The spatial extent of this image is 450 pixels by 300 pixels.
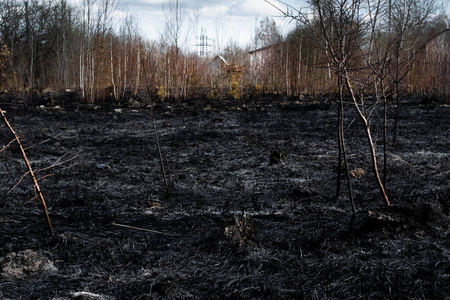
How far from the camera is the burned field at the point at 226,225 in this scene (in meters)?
2.42

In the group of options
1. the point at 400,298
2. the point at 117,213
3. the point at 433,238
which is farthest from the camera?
the point at 117,213

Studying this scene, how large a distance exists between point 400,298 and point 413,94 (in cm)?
1548

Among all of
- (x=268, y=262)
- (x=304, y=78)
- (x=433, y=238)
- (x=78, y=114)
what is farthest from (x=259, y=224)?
(x=304, y=78)

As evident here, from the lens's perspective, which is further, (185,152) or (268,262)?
(185,152)

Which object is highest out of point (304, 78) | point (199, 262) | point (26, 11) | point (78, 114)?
point (26, 11)

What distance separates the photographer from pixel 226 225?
127 inches

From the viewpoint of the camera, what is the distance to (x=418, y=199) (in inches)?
150

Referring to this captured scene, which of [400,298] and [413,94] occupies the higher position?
[413,94]

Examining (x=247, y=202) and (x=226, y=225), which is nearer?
(x=226, y=225)

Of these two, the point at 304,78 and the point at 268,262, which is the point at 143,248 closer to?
the point at 268,262

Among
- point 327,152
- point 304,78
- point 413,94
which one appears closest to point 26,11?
point 304,78

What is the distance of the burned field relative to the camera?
2420 mm

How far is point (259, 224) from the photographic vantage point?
11.3 feet

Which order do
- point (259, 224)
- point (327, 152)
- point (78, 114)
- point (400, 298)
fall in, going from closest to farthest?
point (400, 298) < point (259, 224) < point (327, 152) < point (78, 114)
